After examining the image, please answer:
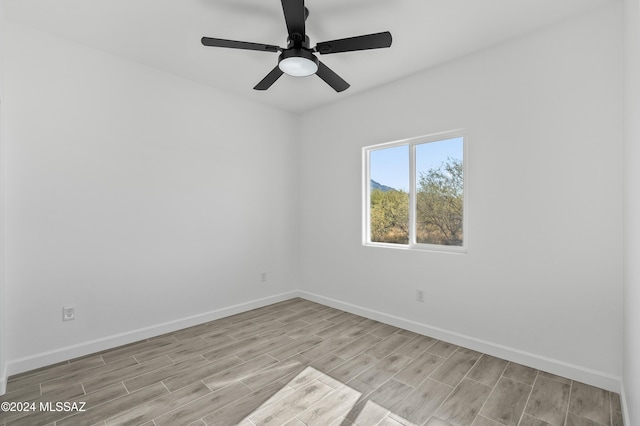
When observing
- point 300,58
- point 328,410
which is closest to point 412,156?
point 300,58

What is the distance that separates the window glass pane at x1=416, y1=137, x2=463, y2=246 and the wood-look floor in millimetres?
1058

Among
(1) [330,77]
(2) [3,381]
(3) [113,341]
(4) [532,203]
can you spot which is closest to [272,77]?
(1) [330,77]

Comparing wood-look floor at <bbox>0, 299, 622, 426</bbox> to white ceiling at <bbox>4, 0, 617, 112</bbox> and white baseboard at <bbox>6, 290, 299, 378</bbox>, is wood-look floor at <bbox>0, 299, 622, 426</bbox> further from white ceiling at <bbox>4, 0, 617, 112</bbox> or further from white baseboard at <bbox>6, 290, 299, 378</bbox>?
white ceiling at <bbox>4, 0, 617, 112</bbox>

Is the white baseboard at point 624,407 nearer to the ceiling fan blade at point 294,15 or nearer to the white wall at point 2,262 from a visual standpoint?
the ceiling fan blade at point 294,15

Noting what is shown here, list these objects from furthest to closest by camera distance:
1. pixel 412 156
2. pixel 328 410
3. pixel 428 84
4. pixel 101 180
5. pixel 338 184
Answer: pixel 338 184, pixel 412 156, pixel 428 84, pixel 101 180, pixel 328 410

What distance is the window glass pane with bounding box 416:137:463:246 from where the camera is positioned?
3.06 metres

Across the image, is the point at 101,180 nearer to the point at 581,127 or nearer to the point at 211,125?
the point at 211,125

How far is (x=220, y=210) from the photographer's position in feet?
12.2

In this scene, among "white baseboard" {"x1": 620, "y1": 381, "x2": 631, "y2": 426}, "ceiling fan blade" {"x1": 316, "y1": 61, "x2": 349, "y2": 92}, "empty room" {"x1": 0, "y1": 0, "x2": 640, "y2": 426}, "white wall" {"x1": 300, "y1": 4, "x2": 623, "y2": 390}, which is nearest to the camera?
"white baseboard" {"x1": 620, "y1": 381, "x2": 631, "y2": 426}

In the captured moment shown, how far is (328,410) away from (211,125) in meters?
3.10

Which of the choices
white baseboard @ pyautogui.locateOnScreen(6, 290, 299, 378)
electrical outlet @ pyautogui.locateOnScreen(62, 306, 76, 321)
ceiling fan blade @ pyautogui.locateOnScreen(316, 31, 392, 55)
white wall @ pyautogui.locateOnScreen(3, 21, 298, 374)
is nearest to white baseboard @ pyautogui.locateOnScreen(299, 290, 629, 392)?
white baseboard @ pyautogui.locateOnScreen(6, 290, 299, 378)

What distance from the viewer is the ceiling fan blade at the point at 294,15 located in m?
1.76

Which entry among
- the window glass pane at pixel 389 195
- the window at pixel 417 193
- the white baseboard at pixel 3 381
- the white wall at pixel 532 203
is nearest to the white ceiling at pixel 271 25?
the white wall at pixel 532 203

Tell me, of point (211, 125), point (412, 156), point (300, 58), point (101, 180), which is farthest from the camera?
point (211, 125)
